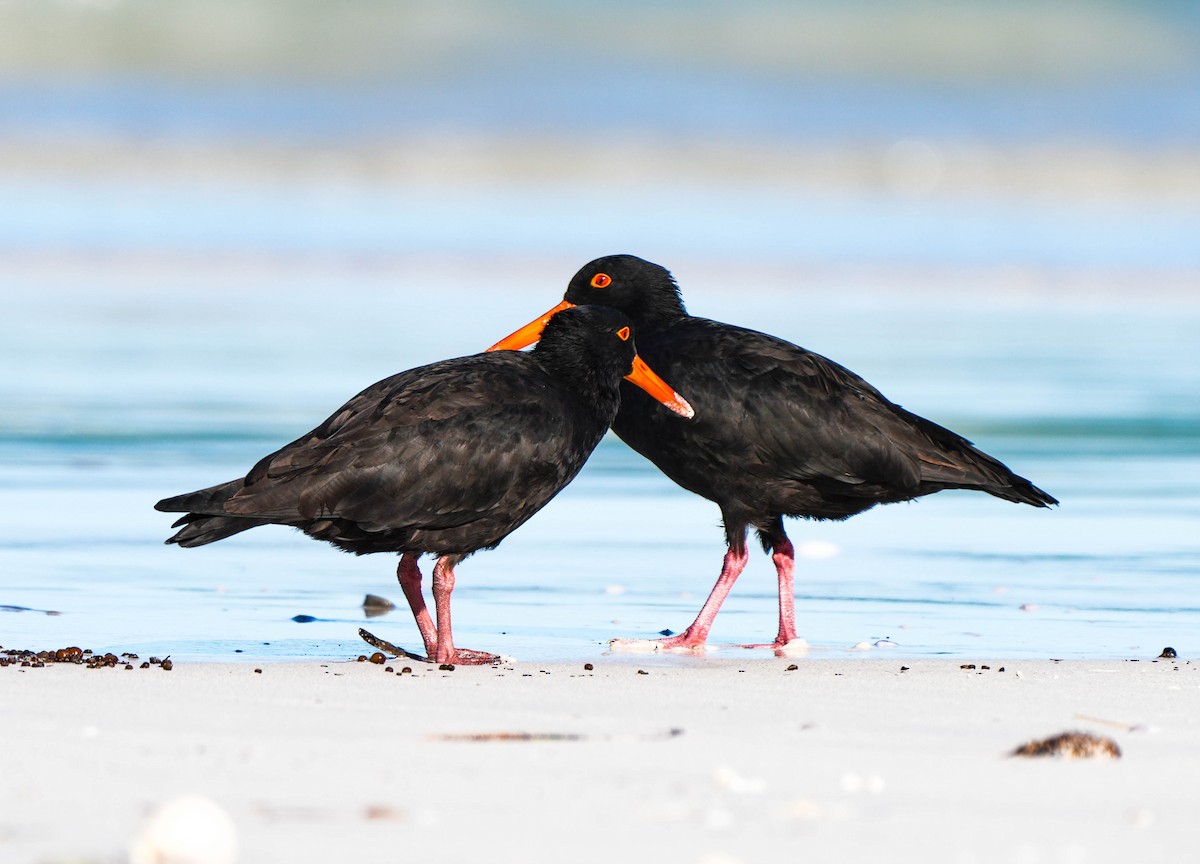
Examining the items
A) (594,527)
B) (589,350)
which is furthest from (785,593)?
(594,527)

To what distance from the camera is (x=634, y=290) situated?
8836mm

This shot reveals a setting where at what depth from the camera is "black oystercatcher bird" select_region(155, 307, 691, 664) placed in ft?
22.2

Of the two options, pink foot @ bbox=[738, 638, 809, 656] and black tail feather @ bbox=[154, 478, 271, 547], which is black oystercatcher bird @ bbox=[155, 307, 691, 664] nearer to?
black tail feather @ bbox=[154, 478, 271, 547]

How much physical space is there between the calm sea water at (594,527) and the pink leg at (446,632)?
0.77 feet

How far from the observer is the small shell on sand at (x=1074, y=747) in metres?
5.11

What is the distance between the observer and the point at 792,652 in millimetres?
7199

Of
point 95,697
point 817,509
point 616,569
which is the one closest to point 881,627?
point 817,509

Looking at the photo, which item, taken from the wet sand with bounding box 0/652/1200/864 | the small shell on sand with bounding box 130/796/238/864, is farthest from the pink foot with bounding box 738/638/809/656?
the small shell on sand with bounding box 130/796/238/864

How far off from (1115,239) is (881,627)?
33.4 meters

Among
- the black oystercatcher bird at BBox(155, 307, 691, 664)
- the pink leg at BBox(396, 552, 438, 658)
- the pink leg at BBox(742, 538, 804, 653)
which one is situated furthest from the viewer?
the pink leg at BBox(742, 538, 804, 653)

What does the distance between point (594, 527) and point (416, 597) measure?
2861mm

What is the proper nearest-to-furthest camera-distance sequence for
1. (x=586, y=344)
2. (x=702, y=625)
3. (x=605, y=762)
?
(x=605, y=762) → (x=702, y=625) → (x=586, y=344)

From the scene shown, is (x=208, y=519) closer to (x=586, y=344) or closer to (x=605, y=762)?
(x=586, y=344)

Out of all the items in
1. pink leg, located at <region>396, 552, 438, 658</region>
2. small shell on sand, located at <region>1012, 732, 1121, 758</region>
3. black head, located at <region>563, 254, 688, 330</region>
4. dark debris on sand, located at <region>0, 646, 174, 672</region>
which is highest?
black head, located at <region>563, 254, 688, 330</region>
